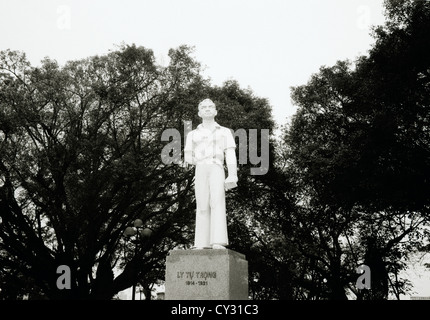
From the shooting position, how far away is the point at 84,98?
16.5m

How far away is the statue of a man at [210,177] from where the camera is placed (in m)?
7.55

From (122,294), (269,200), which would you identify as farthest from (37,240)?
(122,294)

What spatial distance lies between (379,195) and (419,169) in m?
1.54

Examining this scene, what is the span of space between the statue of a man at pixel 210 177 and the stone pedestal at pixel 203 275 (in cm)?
39

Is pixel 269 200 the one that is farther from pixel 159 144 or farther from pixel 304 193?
pixel 159 144

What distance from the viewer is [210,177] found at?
7.84 m

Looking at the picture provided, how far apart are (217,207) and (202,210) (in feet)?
0.94

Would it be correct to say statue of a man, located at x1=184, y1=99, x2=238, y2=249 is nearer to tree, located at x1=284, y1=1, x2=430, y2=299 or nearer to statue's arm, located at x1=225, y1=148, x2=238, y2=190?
statue's arm, located at x1=225, y1=148, x2=238, y2=190

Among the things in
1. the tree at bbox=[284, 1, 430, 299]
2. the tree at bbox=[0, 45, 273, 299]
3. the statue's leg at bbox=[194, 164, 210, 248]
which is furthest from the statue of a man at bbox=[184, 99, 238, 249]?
the tree at bbox=[284, 1, 430, 299]

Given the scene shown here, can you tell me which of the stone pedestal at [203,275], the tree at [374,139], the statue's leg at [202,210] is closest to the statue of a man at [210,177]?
the statue's leg at [202,210]

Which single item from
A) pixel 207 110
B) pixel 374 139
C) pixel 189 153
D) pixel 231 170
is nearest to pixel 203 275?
pixel 231 170

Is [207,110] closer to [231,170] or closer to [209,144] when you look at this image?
[209,144]

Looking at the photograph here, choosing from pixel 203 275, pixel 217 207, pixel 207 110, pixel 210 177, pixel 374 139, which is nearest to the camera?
pixel 203 275

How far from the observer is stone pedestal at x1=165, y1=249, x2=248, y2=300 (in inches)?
271
